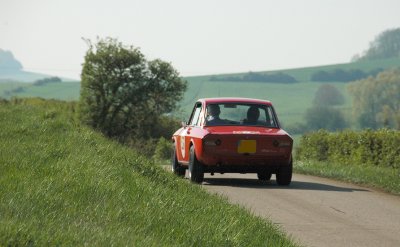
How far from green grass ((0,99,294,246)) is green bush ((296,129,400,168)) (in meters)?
12.8

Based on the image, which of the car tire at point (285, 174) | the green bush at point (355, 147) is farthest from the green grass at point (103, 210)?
the green bush at point (355, 147)

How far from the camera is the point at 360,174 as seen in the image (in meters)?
20.5

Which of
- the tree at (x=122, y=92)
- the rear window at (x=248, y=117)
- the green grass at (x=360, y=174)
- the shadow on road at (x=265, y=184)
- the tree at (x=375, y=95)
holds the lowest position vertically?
the tree at (x=375, y=95)

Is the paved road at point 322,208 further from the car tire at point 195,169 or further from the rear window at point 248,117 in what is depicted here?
the rear window at point 248,117

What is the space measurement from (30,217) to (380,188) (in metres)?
11.7

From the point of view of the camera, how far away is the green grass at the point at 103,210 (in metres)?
6.75

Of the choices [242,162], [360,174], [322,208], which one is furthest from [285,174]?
[322,208]

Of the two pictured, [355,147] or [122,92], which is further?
[122,92]

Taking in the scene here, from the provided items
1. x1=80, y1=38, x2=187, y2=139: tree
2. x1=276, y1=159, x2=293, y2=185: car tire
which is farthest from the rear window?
x1=80, y1=38, x2=187, y2=139: tree

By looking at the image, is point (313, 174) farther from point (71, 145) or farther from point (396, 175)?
point (71, 145)

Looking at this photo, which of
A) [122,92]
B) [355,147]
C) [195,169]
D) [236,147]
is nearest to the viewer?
[236,147]

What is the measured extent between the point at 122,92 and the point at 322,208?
7262 cm

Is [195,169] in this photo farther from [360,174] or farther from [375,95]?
[375,95]

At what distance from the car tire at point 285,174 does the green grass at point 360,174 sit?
1856mm
